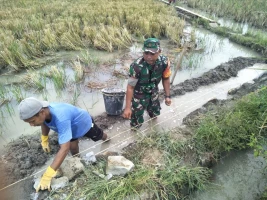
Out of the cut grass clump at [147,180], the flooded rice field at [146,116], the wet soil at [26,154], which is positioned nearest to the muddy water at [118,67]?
the flooded rice field at [146,116]

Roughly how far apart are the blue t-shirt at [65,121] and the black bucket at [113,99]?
3.24ft

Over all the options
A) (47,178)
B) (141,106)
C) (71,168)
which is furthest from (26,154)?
(141,106)

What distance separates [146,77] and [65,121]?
116 cm

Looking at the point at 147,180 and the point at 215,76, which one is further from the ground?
the point at 147,180

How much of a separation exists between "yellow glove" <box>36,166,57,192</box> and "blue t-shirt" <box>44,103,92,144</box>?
0.93ft

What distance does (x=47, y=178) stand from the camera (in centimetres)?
209

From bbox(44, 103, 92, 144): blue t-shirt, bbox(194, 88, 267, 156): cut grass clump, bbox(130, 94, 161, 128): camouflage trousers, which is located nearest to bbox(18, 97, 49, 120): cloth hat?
bbox(44, 103, 92, 144): blue t-shirt

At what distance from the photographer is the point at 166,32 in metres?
7.75

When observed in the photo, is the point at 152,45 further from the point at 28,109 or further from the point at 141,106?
the point at 28,109

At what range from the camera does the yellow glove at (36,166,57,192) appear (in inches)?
80.3

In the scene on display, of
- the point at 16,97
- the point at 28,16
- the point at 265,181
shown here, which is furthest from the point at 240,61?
the point at 28,16

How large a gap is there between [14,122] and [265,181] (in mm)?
3861

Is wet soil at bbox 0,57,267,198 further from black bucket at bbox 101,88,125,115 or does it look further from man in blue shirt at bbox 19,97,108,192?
man in blue shirt at bbox 19,97,108,192

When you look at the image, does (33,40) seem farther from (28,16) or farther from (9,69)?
(28,16)
